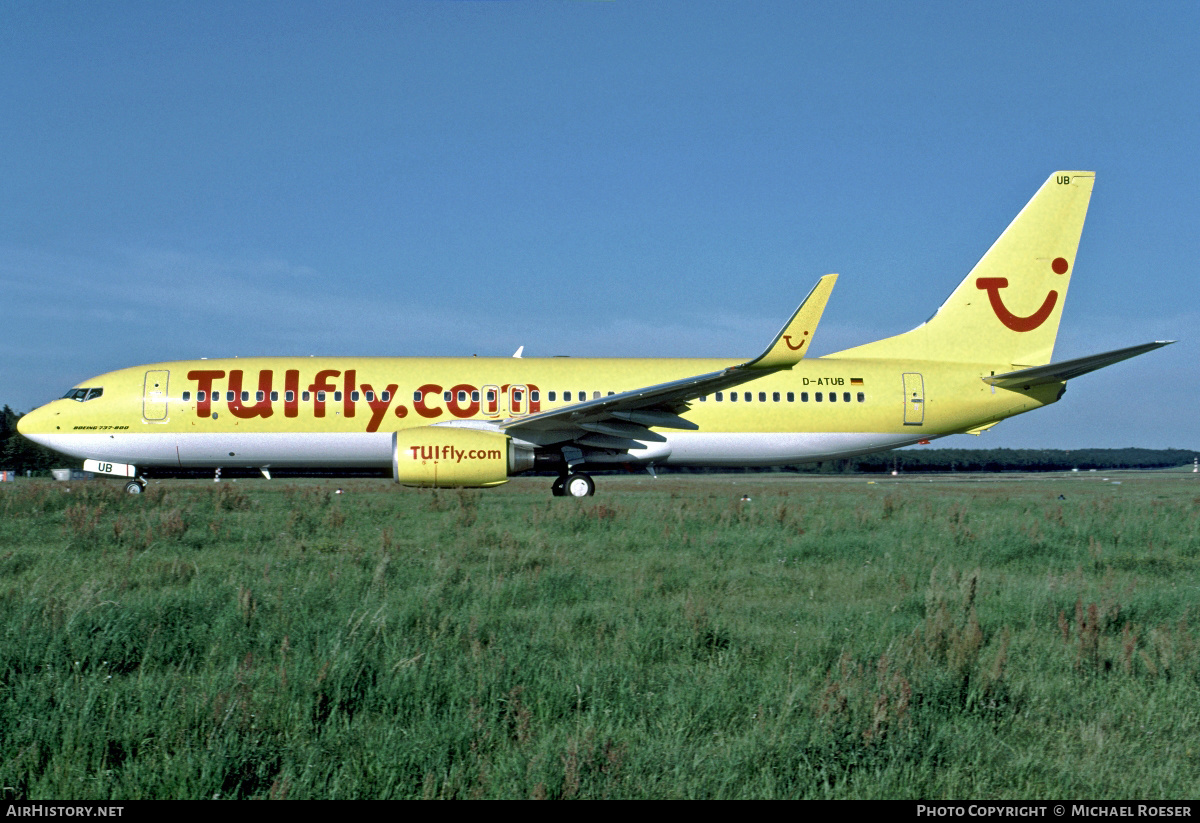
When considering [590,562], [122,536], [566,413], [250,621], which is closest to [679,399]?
[566,413]

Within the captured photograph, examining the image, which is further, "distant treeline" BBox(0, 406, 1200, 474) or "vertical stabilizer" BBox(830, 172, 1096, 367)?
"distant treeline" BBox(0, 406, 1200, 474)

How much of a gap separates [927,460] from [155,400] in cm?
5335

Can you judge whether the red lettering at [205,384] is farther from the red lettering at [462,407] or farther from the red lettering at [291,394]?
the red lettering at [462,407]

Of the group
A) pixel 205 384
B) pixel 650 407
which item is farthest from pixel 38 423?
pixel 650 407

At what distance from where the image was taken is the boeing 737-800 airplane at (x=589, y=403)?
19.5m

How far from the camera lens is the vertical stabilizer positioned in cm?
2364

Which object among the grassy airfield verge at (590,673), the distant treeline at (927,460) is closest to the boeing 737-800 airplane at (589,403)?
the grassy airfield verge at (590,673)

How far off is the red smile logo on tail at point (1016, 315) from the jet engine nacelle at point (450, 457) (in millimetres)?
13979

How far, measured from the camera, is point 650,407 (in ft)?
64.4

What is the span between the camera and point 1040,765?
3.97 meters

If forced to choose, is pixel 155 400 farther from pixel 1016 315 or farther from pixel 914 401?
pixel 1016 315

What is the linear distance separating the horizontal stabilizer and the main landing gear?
35.9ft

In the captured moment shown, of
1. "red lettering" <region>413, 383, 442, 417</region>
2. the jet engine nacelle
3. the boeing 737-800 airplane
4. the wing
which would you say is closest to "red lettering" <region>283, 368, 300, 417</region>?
the boeing 737-800 airplane

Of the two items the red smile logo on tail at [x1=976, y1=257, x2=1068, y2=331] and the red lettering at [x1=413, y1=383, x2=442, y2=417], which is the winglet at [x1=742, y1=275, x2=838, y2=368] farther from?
the red smile logo on tail at [x1=976, y1=257, x2=1068, y2=331]
